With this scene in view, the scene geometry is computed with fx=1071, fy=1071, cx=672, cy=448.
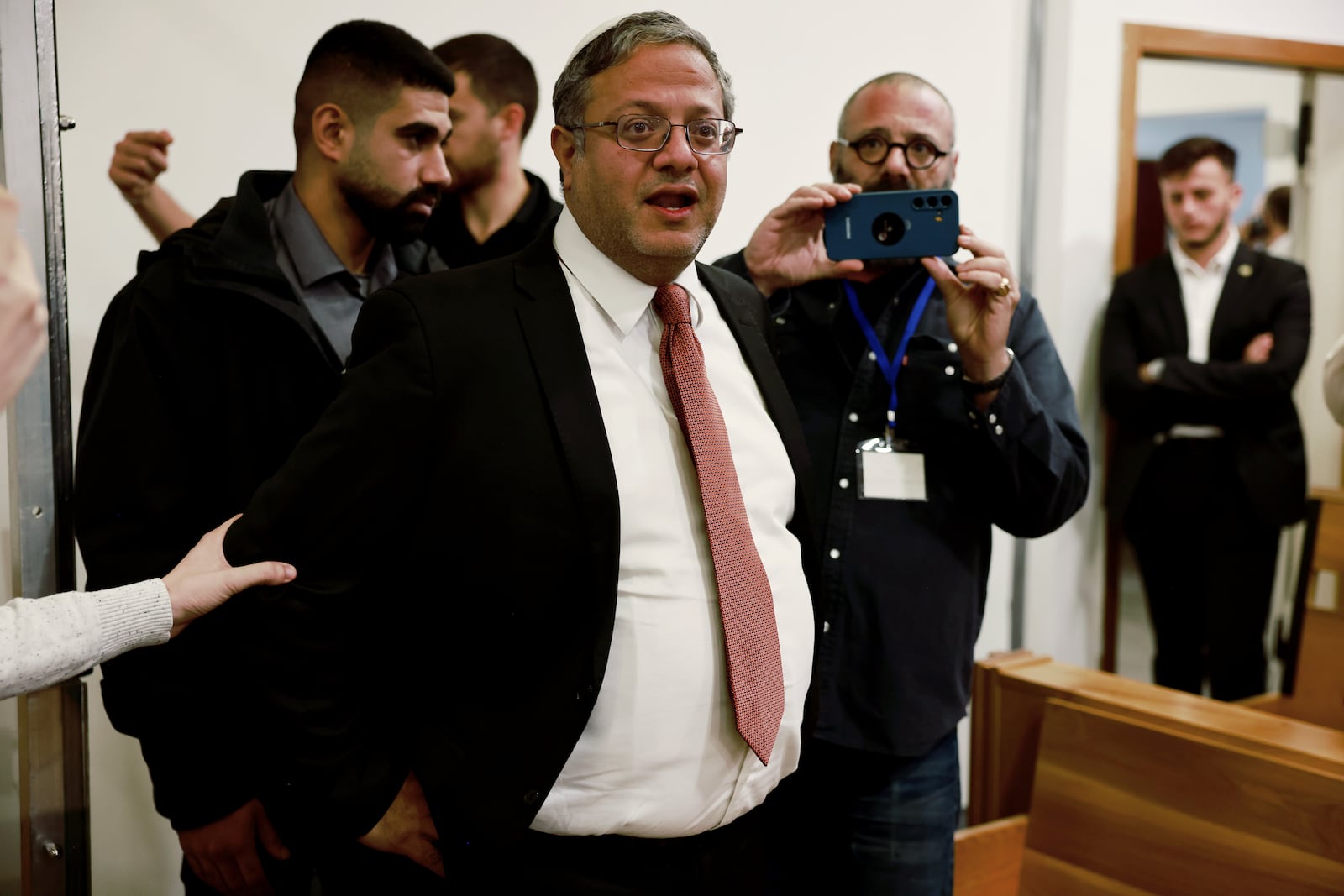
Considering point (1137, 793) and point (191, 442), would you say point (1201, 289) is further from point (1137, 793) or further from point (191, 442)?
point (191, 442)

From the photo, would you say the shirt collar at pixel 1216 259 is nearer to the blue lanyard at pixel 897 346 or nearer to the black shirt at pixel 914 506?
the black shirt at pixel 914 506

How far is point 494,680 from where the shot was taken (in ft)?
4.04

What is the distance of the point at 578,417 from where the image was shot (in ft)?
4.01

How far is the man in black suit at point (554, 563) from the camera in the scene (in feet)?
3.91

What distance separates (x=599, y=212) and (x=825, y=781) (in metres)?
1.01

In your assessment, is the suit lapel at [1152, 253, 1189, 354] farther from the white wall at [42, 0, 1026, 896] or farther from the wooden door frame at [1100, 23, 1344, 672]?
the white wall at [42, 0, 1026, 896]

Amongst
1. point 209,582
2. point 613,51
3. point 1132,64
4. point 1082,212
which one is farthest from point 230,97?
point 1132,64

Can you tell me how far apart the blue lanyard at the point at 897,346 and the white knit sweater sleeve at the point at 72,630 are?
1.08m

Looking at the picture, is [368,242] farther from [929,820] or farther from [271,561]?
→ [929,820]

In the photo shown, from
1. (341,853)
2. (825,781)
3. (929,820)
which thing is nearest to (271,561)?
(341,853)

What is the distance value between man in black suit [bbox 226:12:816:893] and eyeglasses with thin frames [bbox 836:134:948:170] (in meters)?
0.51

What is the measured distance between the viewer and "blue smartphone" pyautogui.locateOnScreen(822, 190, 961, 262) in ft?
5.38

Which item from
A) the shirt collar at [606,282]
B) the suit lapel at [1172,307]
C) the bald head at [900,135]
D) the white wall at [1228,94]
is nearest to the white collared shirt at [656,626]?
the shirt collar at [606,282]

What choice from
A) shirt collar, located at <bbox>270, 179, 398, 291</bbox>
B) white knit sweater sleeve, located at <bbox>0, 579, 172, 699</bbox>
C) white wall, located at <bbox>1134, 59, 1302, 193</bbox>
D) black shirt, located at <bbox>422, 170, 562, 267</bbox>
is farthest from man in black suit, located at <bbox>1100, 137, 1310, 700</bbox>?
white knit sweater sleeve, located at <bbox>0, 579, 172, 699</bbox>
